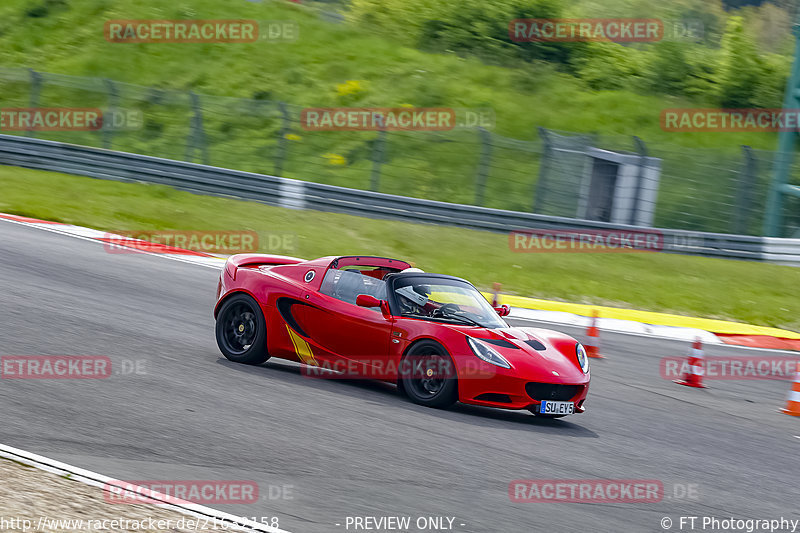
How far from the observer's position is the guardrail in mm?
20109

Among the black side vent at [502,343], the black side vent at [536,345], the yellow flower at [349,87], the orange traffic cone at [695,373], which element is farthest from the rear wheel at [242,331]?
the yellow flower at [349,87]

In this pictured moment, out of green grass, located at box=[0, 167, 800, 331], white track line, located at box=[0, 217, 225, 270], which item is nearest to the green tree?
green grass, located at box=[0, 167, 800, 331]

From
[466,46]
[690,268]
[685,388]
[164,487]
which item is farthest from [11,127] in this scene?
[164,487]

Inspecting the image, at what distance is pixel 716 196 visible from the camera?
2133cm

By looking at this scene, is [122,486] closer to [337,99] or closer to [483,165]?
[483,165]

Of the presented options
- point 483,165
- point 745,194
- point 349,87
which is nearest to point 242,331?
point 483,165

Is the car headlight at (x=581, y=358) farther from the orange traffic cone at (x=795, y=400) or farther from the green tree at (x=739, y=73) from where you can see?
the green tree at (x=739, y=73)

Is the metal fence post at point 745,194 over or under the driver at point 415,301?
over

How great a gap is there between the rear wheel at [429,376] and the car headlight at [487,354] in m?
0.23

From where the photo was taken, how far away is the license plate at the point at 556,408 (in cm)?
759

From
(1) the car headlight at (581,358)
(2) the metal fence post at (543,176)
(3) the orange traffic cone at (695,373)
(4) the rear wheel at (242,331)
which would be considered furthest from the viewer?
(2) the metal fence post at (543,176)

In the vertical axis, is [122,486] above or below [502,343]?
below

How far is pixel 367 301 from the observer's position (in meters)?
7.95

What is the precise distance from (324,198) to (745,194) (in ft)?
32.5
